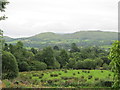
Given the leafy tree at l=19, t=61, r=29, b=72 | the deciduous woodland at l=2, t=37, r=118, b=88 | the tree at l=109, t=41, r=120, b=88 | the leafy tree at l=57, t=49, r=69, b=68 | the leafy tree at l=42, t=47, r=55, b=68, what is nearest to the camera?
the tree at l=109, t=41, r=120, b=88

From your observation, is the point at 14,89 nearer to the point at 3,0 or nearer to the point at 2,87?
the point at 2,87

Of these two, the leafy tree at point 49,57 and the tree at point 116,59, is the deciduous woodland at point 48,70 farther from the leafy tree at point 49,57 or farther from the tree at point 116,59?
the tree at point 116,59

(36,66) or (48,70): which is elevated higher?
(36,66)

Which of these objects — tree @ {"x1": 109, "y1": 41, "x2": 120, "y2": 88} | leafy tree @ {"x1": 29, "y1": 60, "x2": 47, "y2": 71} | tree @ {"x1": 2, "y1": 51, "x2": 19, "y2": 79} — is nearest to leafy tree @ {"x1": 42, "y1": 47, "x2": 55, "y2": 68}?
leafy tree @ {"x1": 29, "y1": 60, "x2": 47, "y2": 71}

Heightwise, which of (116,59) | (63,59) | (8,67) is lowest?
(63,59)

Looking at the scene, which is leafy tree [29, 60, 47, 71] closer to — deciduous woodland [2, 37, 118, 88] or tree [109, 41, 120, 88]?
deciduous woodland [2, 37, 118, 88]

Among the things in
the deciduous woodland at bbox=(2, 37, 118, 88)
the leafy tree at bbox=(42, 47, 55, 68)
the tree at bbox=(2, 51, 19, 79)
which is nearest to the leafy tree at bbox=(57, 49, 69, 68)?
the deciduous woodland at bbox=(2, 37, 118, 88)

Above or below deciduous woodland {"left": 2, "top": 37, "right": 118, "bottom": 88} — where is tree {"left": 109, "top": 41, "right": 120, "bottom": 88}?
above

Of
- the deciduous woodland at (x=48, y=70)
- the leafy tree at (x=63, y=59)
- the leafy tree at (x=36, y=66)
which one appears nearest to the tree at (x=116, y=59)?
the deciduous woodland at (x=48, y=70)

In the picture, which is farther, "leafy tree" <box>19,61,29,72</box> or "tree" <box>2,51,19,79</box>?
"leafy tree" <box>19,61,29,72</box>

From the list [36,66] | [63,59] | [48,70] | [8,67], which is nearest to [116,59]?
[8,67]

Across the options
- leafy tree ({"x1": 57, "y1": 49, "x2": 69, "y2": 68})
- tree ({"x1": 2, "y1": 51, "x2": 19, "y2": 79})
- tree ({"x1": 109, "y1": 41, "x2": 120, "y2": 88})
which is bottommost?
leafy tree ({"x1": 57, "y1": 49, "x2": 69, "y2": 68})

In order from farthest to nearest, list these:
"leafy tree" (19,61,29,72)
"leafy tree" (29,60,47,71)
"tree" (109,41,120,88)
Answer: "leafy tree" (29,60,47,71) < "leafy tree" (19,61,29,72) < "tree" (109,41,120,88)

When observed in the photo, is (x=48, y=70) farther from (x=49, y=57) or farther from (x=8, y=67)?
(x=8, y=67)
